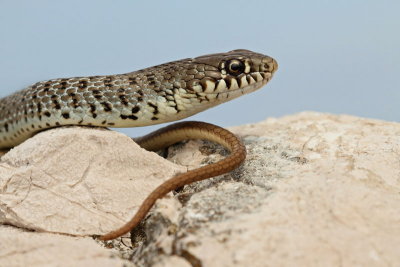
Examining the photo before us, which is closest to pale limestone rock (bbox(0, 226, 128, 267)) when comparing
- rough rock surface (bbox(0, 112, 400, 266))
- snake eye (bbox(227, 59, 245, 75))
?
rough rock surface (bbox(0, 112, 400, 266))

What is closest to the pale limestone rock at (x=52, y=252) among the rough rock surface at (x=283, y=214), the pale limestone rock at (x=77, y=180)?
the rough rock surface at (x=283, y=214)

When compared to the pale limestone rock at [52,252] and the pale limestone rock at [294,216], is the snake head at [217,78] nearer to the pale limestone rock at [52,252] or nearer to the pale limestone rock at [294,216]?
the pale limestone rock at [294,216]

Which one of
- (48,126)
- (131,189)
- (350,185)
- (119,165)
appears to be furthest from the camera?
(48,126)

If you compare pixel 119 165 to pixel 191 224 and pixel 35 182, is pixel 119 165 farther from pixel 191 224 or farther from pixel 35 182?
pixel 191 224

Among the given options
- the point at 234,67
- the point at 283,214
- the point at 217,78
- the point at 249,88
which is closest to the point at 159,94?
the point at 217,78

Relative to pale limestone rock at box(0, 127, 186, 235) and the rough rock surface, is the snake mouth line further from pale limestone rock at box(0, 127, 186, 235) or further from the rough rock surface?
pale limestone rock at box(0, 127, 186, 235)

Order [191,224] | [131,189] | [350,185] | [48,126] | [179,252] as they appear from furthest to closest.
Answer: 1. [48,126]
2. [131,189]
3. [350,185]
4. [191,224]
5. [179,252]

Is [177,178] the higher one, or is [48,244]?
[177,178]

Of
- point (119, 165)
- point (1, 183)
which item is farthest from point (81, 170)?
point (1, 183)
